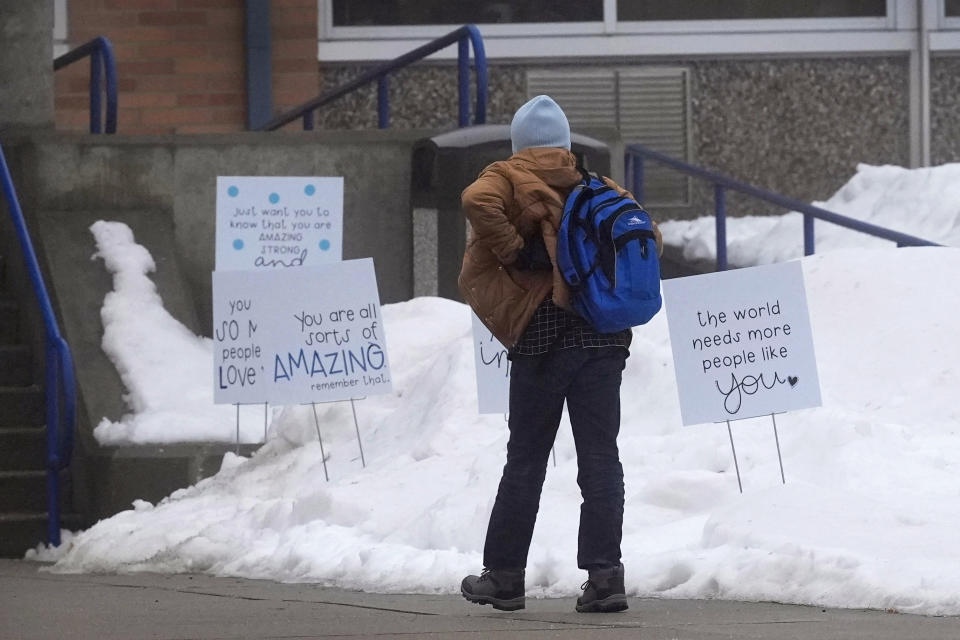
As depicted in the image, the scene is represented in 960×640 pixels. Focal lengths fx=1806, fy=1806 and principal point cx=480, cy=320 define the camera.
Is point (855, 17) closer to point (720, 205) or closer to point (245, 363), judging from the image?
point (720, 205)

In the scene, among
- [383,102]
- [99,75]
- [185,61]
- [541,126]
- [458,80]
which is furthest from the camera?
[185,61]

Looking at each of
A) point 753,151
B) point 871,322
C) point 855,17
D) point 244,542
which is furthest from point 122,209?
point 855,17

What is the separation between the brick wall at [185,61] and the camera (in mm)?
13680

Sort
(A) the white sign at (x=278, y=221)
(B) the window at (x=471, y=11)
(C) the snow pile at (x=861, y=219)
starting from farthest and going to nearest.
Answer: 1. (B) the window at (x=471, y=11)
2. (C) the snow pile at (x=861, y=219)
3. (A) the white sign at (x=278, y=221)

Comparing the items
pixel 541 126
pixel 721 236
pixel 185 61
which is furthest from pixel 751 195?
pixel 541 126

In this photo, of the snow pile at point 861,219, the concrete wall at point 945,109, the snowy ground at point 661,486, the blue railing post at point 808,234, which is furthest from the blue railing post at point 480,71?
the concrete wall at point 945,109

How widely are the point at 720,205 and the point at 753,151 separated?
2.27 meters

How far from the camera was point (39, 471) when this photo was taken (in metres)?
9.44

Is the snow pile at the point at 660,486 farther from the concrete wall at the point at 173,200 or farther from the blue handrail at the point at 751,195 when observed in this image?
the blue handrail at the point at 751,195

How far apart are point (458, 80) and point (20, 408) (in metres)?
3.81

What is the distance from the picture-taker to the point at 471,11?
13.9 m

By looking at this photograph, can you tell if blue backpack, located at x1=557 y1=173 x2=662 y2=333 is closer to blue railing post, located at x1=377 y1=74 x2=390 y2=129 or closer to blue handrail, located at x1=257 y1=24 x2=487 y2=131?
blue handrail, located at x1=257 y1=24 x2=487 y2=131

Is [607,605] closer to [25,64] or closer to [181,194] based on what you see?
[181,194]

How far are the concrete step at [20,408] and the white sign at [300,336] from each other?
1.58m
